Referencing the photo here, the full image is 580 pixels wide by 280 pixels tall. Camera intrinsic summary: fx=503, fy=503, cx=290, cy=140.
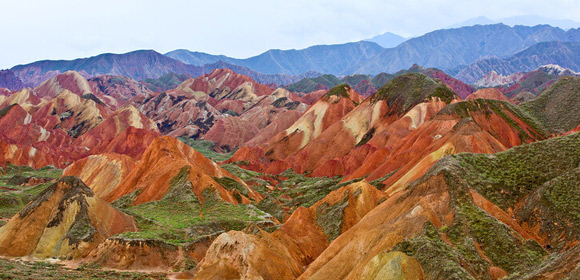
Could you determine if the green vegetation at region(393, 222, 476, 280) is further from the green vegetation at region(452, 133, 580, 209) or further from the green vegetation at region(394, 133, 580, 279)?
the green vegetation at region(452, 133, 580, 209)

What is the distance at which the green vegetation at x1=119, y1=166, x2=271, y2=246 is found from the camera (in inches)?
2058

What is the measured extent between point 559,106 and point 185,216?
9207 cm

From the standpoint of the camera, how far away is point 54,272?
40031 millimetres

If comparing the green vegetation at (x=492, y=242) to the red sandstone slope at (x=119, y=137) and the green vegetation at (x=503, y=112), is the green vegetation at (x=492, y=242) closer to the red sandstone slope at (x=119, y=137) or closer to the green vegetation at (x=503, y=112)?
the green vegetation at (x=503, y=112)

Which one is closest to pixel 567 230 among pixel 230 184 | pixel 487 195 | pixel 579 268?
pixel 487 195

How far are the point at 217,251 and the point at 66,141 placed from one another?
15909cm

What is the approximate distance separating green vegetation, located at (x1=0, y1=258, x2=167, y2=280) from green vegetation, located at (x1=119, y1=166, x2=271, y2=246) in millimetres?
5203

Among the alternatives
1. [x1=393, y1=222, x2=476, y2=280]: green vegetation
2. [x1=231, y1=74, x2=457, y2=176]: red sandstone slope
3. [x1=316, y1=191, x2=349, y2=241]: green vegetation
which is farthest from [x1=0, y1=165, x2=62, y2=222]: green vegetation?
[x1=231, y1=74, x2=457, y2=176]: red sandstone slope

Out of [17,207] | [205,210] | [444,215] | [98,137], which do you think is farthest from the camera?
[98,137]

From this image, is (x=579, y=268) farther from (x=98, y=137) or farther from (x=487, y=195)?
(x=98, y=137)

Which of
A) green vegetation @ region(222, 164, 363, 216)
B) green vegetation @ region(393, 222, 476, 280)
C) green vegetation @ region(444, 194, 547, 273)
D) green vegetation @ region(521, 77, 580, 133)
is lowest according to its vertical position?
green vegetation @ region(222, 164, 363, 216)

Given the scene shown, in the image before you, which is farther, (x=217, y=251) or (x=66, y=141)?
(x=66, y=141)

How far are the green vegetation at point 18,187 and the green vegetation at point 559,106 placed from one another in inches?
3886

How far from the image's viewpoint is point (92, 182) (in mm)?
89438
